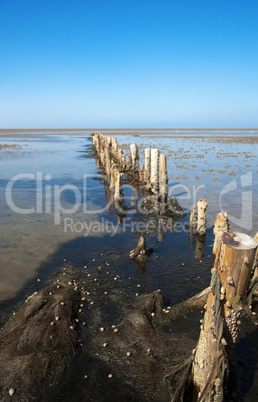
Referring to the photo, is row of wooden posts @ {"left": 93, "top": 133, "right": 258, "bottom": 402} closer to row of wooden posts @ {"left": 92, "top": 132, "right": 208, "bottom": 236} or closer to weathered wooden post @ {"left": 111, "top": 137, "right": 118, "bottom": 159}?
row of wooden posts @ {"left": 92, "top": 132, "right": 208, "bottom": 236}

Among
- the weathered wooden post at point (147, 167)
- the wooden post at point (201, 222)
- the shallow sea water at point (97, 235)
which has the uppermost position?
the weathered wooden post at point (147, 167)

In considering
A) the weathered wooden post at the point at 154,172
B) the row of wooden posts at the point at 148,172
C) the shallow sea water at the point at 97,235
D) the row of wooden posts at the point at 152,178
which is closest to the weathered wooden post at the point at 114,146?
the row of wooden posts at the point at 148,172

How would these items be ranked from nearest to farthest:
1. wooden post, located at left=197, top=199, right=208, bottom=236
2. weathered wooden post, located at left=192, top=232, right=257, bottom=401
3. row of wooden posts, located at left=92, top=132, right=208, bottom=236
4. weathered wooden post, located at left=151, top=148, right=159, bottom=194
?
1. weathered wooden post, located at left=192, top=232, right=257, bottom=401
2. wooden post, located at left=197, top=199, right=208, bottom=236
3. row of wooden posts, located at left=92, top=132, right=208, bottom=236
4. weathered wooden post, located at left=151, top=148, right=159, bottom=194

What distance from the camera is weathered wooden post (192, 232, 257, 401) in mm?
3473

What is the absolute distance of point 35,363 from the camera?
457cm

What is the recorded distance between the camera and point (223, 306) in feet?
12.3

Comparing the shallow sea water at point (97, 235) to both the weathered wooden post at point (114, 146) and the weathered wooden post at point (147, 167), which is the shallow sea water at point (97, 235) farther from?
the weathered wooden post at point (114, 146)

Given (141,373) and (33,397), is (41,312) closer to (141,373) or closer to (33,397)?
(33,397)

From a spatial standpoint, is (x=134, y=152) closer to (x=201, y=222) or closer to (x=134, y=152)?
(x=134, y=152)

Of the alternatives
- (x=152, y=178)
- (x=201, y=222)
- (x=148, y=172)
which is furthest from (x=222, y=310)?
(x=148, y=172)

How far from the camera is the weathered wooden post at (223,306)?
3.47 meters

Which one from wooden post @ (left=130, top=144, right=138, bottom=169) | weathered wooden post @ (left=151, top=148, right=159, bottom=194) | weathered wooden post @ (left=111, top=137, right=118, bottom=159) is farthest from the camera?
weathered wooden post @ (left=111, top=137, right=118, bottom=159)

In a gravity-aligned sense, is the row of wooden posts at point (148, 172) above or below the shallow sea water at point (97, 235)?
above

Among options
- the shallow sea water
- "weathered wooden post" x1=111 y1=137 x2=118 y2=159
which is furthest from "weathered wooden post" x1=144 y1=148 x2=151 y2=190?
"weathered wooden post" x1=111 y1=137 x2=118 y2=159
